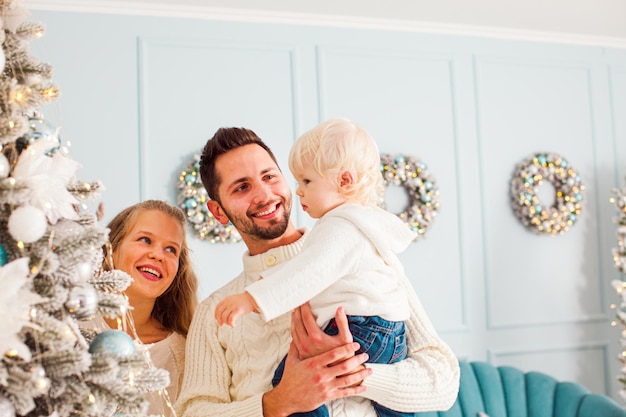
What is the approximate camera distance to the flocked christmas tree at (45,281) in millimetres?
952

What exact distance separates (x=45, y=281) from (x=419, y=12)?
12.8ft

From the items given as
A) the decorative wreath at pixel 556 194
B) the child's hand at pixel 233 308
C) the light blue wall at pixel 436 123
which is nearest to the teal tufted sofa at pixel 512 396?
the light blue wall at pixel 436 123

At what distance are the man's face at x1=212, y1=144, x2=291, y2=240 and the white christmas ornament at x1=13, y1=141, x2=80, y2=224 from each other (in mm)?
894

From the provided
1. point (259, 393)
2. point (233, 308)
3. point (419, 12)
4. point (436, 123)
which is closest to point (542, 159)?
point (436, 123)

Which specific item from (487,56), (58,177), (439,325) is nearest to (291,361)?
(58,177)

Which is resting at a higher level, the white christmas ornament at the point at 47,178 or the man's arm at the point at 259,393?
the white christmas ornament at the point at 47,178

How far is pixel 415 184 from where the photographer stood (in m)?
4.46

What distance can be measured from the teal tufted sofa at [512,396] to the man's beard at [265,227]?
5.97ft

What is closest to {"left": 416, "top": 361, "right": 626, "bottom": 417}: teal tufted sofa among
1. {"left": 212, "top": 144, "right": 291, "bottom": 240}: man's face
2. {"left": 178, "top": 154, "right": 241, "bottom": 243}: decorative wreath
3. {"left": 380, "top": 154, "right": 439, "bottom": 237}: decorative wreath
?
{"left": 380, "top": 154, "right": 439, "bottom": 237}: decorative wreath

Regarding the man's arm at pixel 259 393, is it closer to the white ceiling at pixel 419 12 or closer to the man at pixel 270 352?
the man at pixel 270 352

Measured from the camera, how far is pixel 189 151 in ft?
13.6

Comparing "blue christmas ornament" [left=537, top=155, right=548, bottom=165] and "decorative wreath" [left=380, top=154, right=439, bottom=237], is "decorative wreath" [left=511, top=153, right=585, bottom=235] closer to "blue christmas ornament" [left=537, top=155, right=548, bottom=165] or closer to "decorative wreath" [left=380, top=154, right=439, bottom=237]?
"blue christmas ornament" [left=537, top=155, right=548, bottom=165]

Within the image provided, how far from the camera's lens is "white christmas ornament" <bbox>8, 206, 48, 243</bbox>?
38.6 inches

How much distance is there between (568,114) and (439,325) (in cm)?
189
